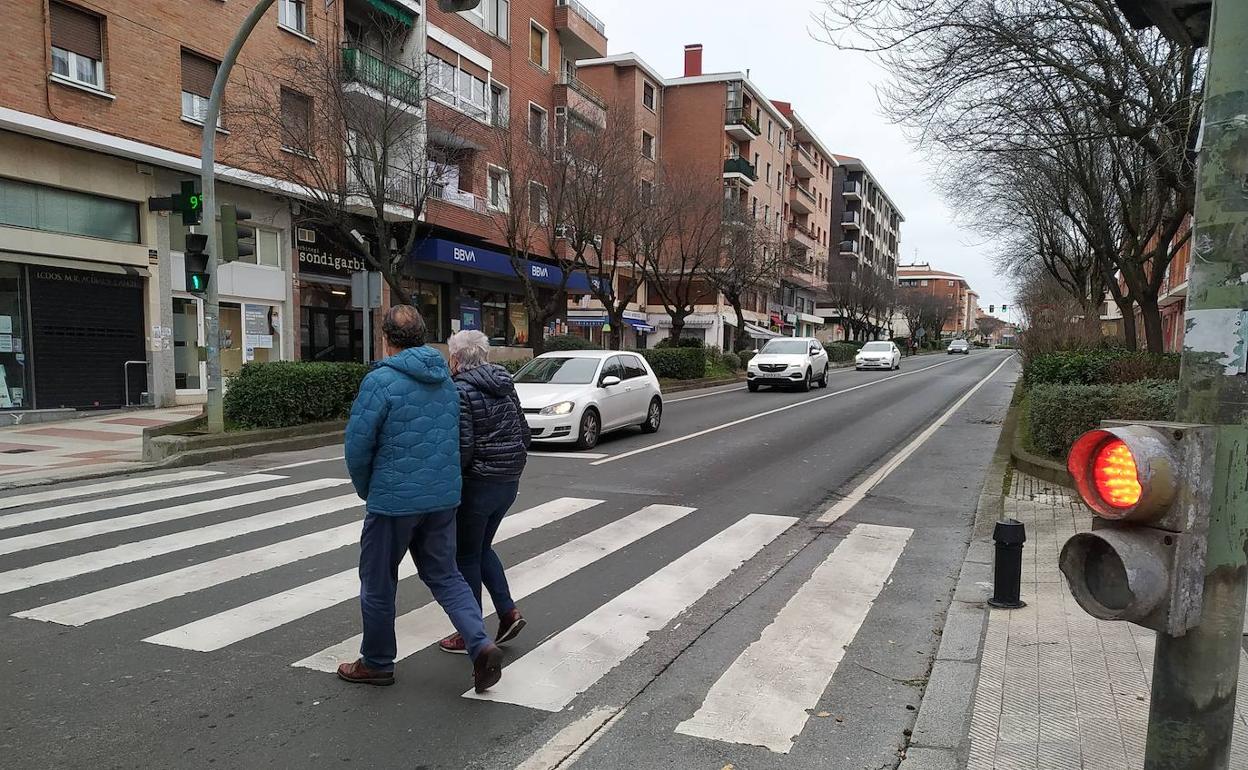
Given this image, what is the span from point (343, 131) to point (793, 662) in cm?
1390

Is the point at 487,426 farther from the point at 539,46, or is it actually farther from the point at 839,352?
the point at 839,352

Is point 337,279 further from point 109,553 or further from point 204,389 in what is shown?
point 109,553

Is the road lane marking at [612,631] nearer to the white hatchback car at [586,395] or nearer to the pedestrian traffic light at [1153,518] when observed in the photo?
the pedestrian traffic light at [1153,518]

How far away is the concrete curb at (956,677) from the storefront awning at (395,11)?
20524 mm

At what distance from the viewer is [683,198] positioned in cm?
2564

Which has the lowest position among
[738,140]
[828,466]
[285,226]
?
[828,466]

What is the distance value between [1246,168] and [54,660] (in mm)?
5191

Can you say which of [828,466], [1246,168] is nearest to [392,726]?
[1246,168]

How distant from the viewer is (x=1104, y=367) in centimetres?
1217

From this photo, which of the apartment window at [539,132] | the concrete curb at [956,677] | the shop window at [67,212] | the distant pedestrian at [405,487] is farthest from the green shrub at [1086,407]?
the shop window at [67,212]

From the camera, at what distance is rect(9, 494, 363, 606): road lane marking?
469 centimetres

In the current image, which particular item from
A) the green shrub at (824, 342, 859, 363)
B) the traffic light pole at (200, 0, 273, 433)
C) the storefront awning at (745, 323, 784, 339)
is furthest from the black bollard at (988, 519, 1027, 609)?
the storefront awning at (745, 323, 784, 339)

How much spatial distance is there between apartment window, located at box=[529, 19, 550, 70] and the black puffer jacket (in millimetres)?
28428

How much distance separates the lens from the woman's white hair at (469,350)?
3.96 m
